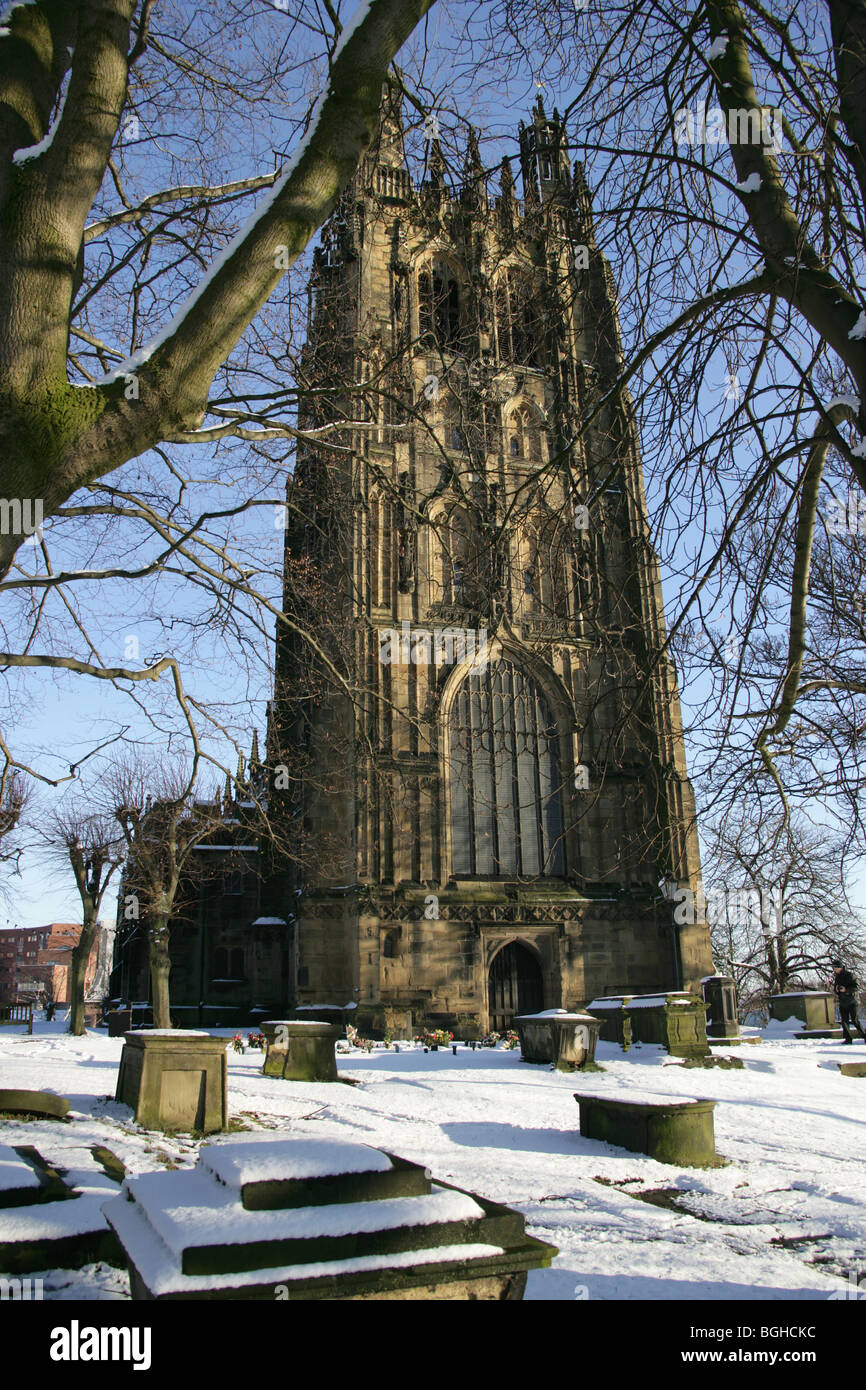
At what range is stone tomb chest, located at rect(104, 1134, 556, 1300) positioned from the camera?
2.81 metres

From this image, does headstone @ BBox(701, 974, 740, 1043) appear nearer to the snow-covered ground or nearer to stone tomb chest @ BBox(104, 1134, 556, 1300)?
the snow-covered ground

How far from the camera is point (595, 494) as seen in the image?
5.18 meters

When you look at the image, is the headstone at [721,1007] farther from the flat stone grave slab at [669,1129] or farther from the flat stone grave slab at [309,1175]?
the flat stone grave slab at [309,1175]

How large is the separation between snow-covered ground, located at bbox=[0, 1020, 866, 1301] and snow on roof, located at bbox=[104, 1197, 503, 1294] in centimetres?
84

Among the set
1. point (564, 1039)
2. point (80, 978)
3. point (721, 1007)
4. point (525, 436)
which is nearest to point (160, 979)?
point (80, 978)

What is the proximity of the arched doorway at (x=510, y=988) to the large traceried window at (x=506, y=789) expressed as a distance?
93.0 inches

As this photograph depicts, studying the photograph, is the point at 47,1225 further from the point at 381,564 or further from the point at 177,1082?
the point at 381,564

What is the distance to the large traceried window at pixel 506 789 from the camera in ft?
85.7

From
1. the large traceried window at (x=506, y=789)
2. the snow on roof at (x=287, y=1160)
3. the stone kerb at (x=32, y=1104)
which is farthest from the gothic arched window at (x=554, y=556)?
the large traceried window at (x=506, y=789)

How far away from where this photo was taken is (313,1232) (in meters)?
2.97

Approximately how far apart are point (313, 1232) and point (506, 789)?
2404 centimetres

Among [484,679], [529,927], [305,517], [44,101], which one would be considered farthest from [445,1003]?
[44,101]

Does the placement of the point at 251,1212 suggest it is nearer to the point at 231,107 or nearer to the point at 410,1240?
the point at 410,1240

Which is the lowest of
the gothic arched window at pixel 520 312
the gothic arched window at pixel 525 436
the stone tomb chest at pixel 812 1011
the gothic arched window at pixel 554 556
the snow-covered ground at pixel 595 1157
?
the stone tomb chest at pixel 812 1011
